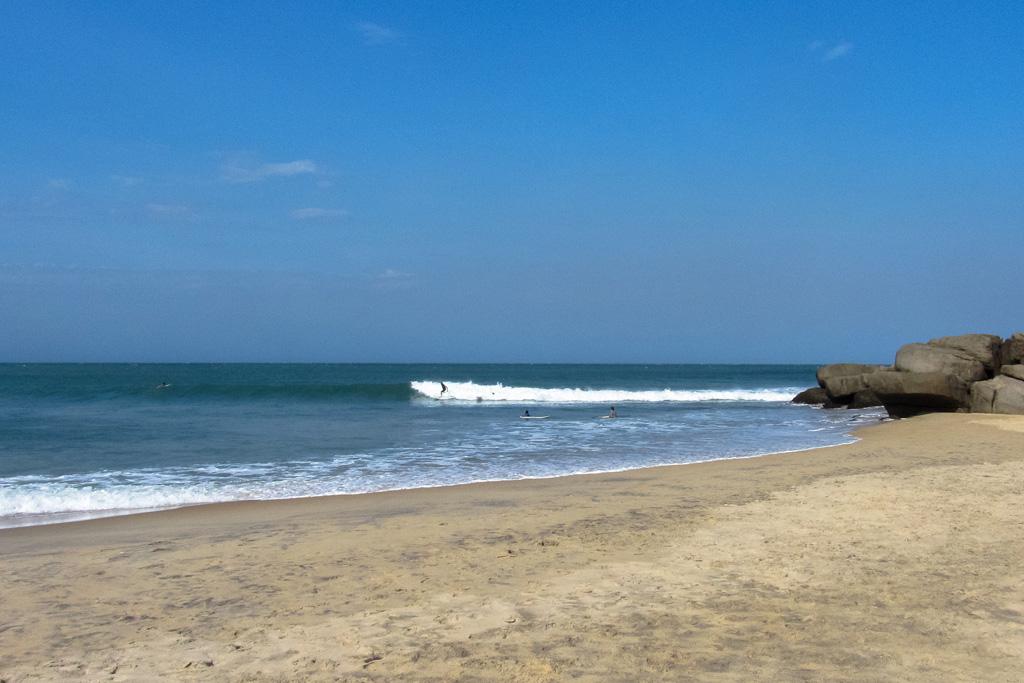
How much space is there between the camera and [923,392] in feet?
84.9

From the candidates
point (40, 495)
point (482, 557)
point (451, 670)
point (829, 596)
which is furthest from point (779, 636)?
point (40, 495)

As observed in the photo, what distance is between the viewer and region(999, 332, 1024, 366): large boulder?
2773cm

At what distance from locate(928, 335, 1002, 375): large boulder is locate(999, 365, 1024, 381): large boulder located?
170 centimetres

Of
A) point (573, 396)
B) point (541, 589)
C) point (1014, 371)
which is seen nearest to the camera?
point (541, 589)

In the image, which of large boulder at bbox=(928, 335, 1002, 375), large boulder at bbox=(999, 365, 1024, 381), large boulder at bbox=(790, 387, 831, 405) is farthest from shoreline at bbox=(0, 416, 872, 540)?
large boulder at bbox=(790, 387, 831, 405)

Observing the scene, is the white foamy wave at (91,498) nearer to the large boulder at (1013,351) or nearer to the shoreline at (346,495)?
the shoreline at (346,495)

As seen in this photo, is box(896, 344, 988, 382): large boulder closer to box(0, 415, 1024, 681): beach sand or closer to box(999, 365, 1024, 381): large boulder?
box(999, 365, 1024, 381): large boulder

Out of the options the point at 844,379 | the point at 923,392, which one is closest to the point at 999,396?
the point at 923,392

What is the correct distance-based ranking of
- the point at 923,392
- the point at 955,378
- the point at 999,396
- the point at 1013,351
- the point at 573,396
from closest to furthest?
the point at 999,396
the point at 923,392
the point at 955,378
the point at 1013,351
the point at 573,396

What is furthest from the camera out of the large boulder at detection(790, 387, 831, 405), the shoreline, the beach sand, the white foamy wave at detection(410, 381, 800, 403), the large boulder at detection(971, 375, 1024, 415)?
the white foamy wave at detection(410, 381, 800, 403)

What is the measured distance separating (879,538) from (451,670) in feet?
16.9

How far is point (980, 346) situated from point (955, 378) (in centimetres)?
290

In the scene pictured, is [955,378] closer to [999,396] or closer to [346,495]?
[999,396]

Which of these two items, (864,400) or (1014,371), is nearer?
(1014,371)
